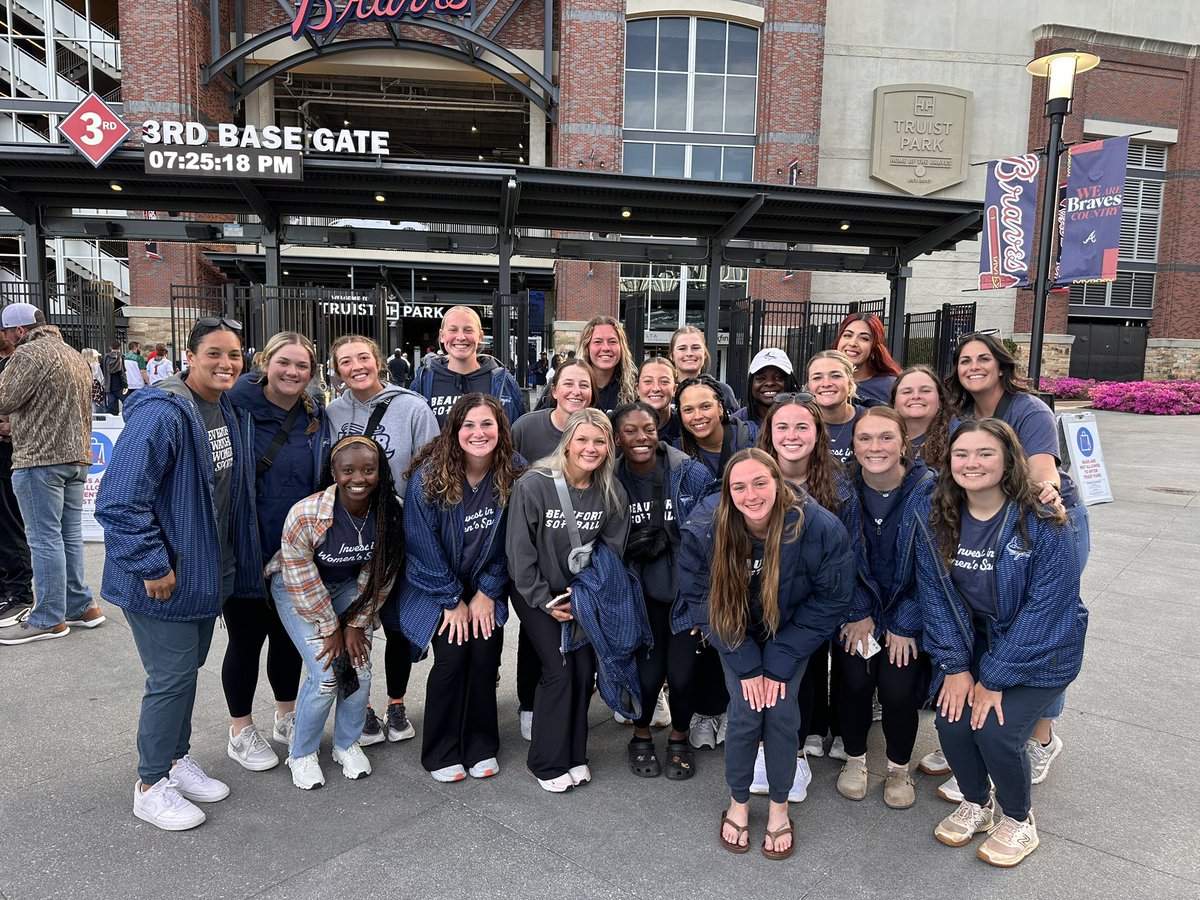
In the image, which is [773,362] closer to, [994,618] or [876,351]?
[876,351]

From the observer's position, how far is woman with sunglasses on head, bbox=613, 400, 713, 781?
11.5 ft

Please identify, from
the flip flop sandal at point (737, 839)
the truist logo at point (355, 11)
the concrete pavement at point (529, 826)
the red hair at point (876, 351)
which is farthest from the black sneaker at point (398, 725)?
the truist logo at point (355, 11)

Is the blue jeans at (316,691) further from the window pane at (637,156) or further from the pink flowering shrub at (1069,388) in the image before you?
the pink flowering shrub at (1069,388)

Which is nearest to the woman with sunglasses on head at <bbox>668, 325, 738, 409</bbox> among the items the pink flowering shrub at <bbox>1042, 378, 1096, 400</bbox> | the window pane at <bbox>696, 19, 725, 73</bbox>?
the window pane at <bbox>696, 19, 725, 73</bbox>

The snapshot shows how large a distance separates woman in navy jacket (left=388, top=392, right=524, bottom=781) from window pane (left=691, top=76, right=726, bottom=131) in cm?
2465

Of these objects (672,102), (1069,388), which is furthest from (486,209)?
(1069,388)

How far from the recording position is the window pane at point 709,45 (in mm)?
24938

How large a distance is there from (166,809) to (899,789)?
3038 mm

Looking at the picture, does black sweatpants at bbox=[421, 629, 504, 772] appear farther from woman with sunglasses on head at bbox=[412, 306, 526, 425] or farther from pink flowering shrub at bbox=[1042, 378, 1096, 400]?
pink flowering shrub at bbox=[1042, 378, 1096, 400]

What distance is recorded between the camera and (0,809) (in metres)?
3.10

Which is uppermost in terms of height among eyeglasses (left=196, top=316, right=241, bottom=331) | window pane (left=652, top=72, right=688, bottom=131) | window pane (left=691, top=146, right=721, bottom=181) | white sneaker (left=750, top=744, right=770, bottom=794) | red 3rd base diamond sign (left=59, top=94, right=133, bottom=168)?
window pane (left=652, top=72, right=688, bottom=131)

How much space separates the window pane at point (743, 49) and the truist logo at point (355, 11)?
28.8ft

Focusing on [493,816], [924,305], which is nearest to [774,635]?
[493,816]

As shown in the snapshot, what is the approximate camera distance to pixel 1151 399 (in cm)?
2198
